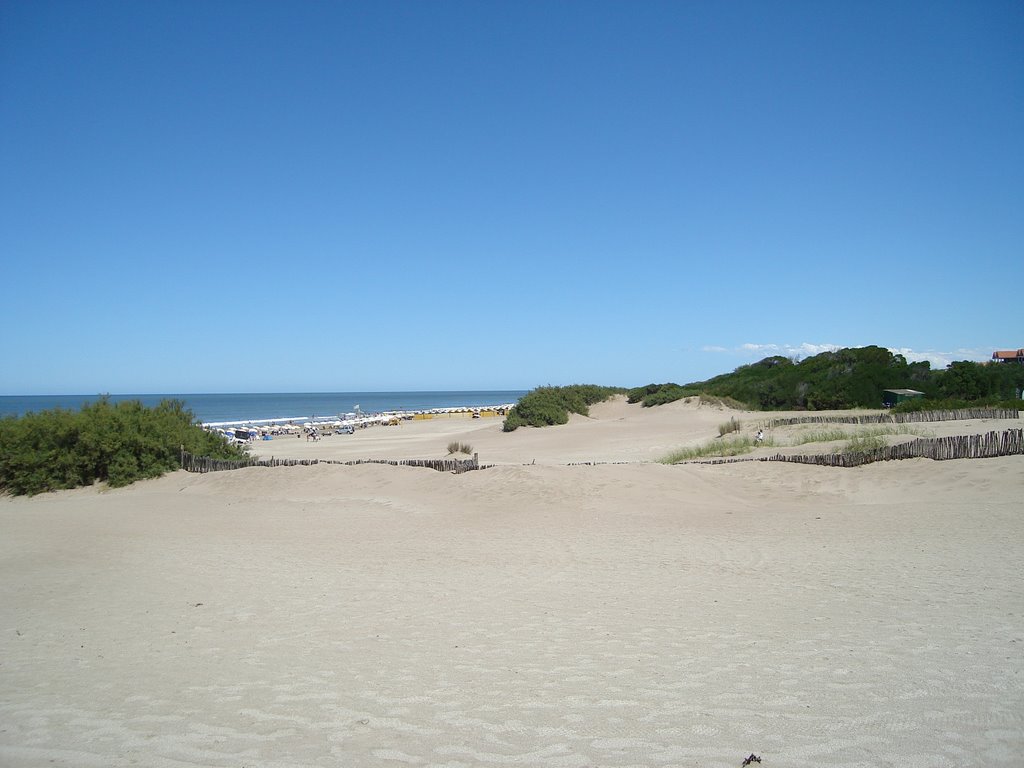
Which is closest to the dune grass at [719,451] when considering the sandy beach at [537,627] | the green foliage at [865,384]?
the sandy beach at [537,627]

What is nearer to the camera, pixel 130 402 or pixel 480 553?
pixel 480 553

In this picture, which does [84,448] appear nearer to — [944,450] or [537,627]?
[537,627]

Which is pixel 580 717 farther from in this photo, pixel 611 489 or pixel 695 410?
pixel 695 410

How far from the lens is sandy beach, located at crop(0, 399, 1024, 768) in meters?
4.46

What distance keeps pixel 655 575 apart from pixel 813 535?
3939 millimetres

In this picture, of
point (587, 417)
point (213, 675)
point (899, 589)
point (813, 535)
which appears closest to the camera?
point (213, 675)

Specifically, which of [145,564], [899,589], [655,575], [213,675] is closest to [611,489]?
[655,575]

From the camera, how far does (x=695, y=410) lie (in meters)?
41.5

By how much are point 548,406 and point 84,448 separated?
2687cm

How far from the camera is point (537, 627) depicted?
722 cm

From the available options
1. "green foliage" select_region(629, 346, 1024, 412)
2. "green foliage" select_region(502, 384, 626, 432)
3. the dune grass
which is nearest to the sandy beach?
the dune grass

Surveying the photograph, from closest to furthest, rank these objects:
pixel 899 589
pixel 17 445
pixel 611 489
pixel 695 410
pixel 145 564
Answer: pixel 899 589, pixel 145 564, pixel 611 489, pixel 17 445, pixel 695 410

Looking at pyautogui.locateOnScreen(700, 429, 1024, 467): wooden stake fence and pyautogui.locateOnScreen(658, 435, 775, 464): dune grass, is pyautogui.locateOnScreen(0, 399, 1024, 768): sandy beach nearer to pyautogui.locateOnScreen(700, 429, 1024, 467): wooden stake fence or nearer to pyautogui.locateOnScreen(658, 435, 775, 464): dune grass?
pyautogui.locateOnScreen(700, 429, 1024, 467): wooden stake fence

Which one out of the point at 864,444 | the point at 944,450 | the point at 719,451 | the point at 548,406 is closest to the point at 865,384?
the point at 548,406
